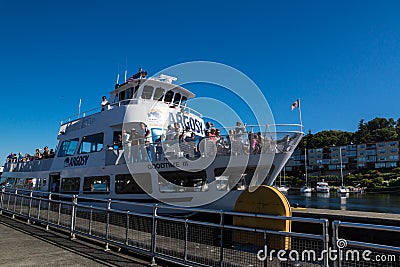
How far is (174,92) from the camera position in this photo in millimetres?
17094

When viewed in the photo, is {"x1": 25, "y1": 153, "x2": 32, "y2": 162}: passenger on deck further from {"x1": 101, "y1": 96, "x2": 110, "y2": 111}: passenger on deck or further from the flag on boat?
the flag on boat

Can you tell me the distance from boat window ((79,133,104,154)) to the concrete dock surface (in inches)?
299

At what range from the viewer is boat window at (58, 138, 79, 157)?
17250 millimetres

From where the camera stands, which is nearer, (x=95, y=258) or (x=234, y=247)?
(x=234, y=247)

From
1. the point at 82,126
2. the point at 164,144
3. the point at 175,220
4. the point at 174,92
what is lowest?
the point at 175,220

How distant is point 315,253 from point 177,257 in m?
2.51

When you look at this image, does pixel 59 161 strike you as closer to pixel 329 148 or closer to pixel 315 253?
pixel 315 253

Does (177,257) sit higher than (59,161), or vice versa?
(59,161)

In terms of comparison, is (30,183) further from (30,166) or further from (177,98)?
(177,98)

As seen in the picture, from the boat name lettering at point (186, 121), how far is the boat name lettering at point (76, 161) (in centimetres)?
490

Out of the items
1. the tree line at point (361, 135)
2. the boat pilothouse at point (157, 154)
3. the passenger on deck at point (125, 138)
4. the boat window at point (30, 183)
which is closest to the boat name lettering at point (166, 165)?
the boat pilothouse at point (157, 154)

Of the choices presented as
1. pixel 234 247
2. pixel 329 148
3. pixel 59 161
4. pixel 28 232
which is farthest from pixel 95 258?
pixel 329 148

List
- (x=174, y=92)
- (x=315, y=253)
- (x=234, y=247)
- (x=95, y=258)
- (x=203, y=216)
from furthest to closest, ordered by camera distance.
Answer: (x=174, y=92) → (x=203, y=216) → (x=95, y=258) → (x=234, y=247) → (x=315, y=253)

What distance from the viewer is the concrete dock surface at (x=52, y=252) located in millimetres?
5742
